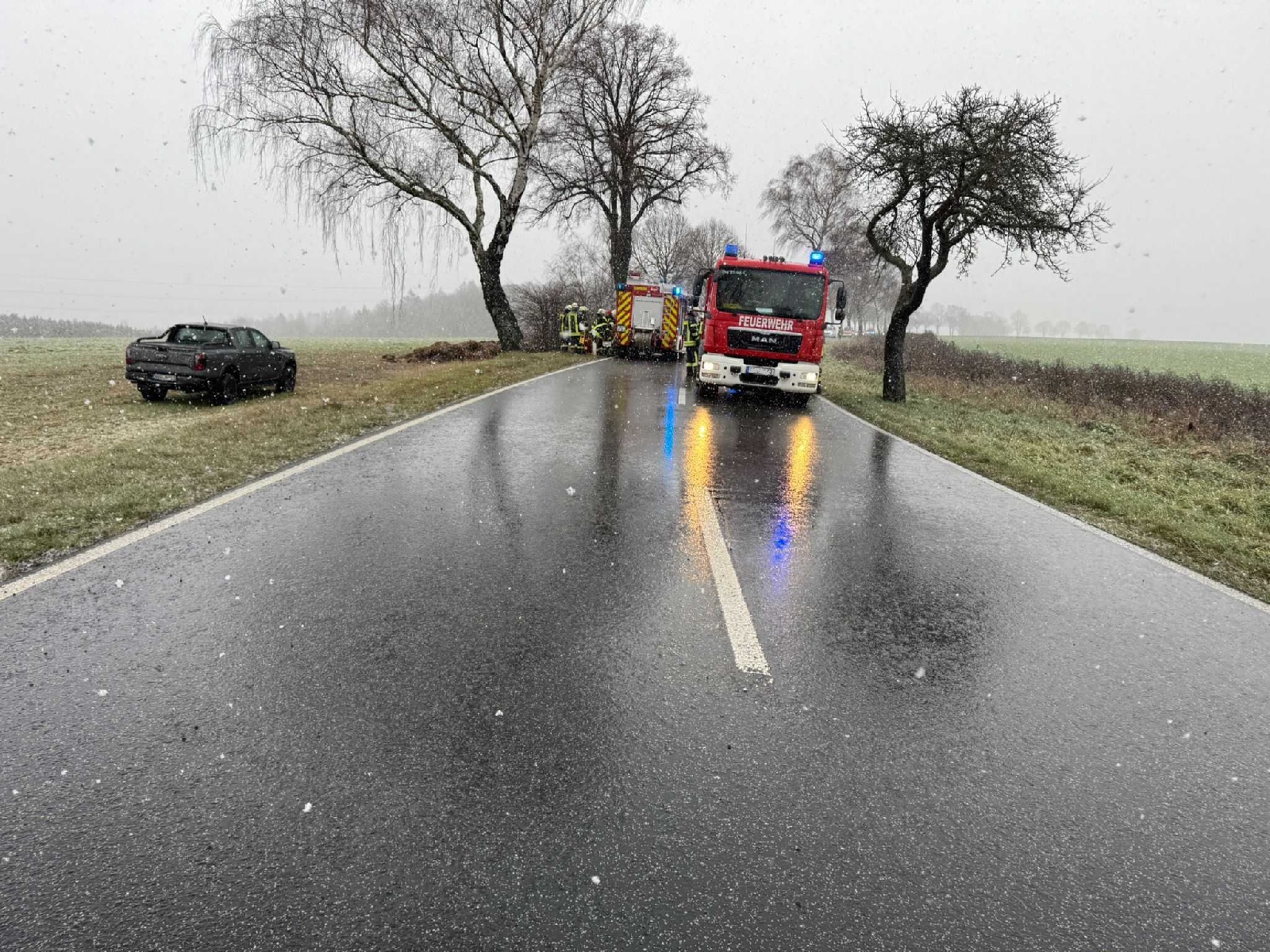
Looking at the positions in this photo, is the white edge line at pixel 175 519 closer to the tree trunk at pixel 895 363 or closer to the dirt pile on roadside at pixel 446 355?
the tree trunk at pixel 895 363

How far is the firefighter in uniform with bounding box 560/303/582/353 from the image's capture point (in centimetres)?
2942

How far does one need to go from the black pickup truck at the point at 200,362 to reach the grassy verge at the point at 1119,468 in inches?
488

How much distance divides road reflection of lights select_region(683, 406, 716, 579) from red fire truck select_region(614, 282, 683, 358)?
1677 cm

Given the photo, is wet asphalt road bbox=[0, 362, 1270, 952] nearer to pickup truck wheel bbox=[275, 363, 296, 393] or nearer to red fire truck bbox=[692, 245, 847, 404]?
red fire truck bbox=[692, 245, 847, 404]

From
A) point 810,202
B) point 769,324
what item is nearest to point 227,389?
point 769,324

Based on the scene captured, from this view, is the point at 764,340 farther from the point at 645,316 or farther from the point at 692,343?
Result: the point at 645,316

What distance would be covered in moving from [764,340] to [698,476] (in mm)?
7286

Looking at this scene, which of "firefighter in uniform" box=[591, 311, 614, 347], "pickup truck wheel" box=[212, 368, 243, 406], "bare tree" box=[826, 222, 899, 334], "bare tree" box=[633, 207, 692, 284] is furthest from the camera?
"bare tree" box=[633, 207, 692, 284]

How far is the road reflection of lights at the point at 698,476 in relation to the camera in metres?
4.91

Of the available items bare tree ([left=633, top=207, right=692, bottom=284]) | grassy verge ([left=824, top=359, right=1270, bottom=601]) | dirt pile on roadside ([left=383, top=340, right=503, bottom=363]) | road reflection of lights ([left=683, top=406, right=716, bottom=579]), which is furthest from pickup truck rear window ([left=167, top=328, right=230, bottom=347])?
bare tree ([left=633, top=207, right=692, bottom=284])

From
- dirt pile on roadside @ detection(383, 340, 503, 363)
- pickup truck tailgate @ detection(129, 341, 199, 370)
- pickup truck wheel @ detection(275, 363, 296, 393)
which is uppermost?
dirt pile on roadside @ detection(383, 340, 503, 363)

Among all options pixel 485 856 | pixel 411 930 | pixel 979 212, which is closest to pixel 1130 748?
pixel 485 856

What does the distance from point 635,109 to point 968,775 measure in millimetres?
35203

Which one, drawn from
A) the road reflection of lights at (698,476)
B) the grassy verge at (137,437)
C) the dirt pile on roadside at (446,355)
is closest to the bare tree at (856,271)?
the dirt pile on roadside at (446,355)
